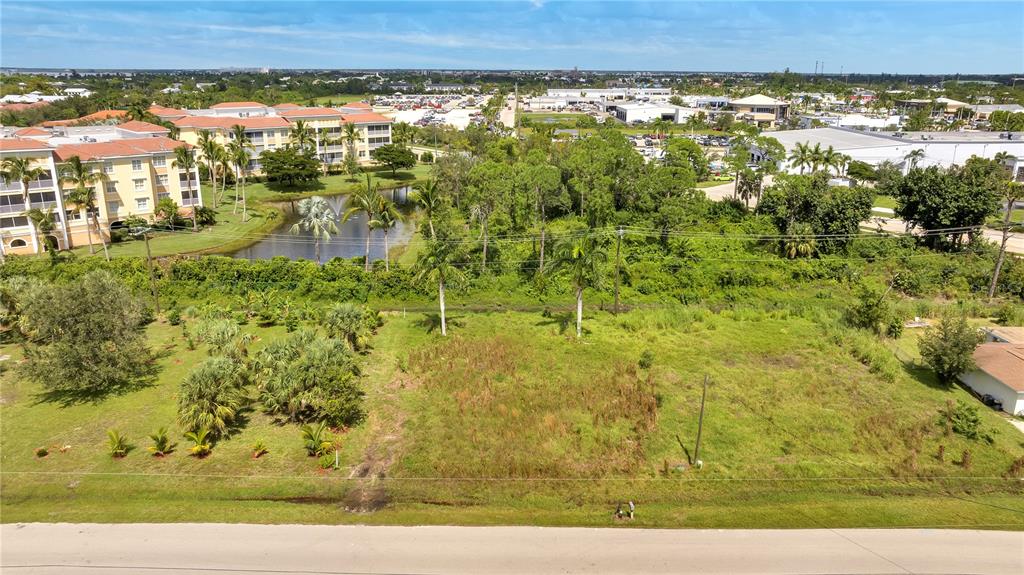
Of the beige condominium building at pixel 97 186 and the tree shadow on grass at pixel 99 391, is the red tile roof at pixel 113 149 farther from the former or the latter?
the tree shadow on grass at pixel 99 391

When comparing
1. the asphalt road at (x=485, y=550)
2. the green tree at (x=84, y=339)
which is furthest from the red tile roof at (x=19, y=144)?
the asphalt road at (x=485, y=550)

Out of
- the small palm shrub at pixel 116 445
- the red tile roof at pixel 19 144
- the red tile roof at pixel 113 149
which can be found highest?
the red tile roof at pixel 19 144

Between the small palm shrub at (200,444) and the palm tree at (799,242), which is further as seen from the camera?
Result: the palm tree at (799,242)

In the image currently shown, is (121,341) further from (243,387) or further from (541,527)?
(541,527)

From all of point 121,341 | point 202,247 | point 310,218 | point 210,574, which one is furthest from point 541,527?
point 202,247

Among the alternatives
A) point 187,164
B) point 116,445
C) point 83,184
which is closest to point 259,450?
point 116,445

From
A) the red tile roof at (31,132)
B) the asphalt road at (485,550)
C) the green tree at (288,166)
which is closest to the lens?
the asphalt road at (485,550)
